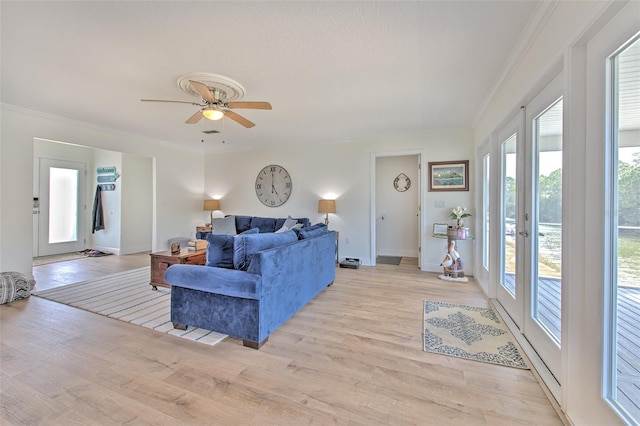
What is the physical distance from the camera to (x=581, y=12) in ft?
4.36

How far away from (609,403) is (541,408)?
0.42 m

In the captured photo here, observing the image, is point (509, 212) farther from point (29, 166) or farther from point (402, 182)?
point (29, 166)

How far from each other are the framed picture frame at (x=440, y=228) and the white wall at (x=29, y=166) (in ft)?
Answer: 17.9

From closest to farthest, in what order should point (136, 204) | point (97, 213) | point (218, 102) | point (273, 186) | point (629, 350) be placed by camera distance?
point (629, 350) < point (218, 102) < point (273, 186) < point (97, 213) < point (136, 204)

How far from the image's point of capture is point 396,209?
623 centimetres

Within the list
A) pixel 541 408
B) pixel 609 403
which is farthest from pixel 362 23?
pixel 541 408

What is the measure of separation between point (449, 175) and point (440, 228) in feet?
3.01

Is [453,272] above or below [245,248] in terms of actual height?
below

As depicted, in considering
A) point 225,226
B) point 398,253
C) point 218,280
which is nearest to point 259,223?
point 225,226

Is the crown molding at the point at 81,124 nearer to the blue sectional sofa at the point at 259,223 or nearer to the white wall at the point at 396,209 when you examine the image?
the blue sectional sofa at the point at 259,223

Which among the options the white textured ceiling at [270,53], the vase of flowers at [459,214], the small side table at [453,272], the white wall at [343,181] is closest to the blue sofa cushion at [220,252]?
the white textured ceiling at [270,53]

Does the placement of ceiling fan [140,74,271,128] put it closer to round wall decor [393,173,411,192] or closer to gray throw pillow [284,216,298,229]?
gray throw pillow [284,216,298,229]

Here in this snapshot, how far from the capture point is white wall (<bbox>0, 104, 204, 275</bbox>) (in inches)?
141

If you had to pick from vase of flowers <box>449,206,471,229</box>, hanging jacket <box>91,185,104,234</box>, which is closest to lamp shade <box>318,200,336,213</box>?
vase of flowers <box>449,206,471,229</box>
